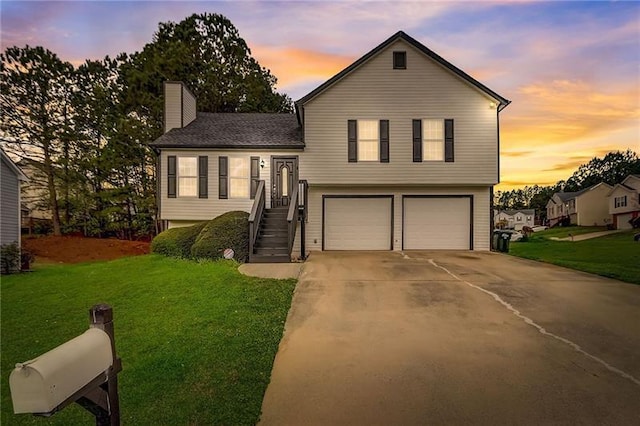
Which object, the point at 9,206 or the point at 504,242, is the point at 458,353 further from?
the point at 9,206

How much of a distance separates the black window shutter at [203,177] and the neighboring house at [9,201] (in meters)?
7.38

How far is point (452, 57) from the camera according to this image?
1686 cm

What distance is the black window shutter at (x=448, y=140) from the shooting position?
14133mm

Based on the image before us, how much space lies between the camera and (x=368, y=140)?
1419 centimetres

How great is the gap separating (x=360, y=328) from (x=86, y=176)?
24.3 meters

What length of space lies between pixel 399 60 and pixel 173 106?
32.3 feet

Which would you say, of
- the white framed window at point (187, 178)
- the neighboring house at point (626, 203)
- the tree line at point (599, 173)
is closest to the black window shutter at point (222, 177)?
the white framed window at point (187, 178)

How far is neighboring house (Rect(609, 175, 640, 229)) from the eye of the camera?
122 feet

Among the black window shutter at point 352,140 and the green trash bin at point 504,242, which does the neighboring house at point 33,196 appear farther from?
the green trash bin at point 504,242

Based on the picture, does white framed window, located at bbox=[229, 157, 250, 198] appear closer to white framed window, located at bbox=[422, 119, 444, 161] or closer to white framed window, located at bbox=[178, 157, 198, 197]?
white framed window, located at bbox=[178, 157, 198, 197]

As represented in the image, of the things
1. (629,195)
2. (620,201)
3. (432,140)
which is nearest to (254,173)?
(432,140)

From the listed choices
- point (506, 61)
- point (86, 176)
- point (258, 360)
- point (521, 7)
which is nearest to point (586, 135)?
point (506, 61)

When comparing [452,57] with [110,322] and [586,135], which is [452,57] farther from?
[110,322]

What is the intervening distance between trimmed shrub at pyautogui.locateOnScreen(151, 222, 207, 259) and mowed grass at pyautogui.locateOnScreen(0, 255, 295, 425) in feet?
6.33
